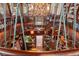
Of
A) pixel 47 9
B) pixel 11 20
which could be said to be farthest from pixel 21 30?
pixel 47 9

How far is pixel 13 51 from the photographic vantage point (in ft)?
8.93

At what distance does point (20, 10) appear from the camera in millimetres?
2709

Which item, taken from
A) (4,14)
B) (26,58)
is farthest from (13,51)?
(4,14)

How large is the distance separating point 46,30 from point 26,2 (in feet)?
1.02

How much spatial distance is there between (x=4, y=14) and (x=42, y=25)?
0.36 meters

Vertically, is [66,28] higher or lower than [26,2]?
lower

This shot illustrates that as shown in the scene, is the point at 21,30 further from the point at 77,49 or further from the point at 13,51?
the point at 77,49

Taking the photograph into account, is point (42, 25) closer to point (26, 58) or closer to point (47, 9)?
point (47, 9)

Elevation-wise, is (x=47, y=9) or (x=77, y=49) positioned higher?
(x=47, y=9)

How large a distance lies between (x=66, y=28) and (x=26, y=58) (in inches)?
18.1

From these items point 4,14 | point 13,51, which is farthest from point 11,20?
point 13,51

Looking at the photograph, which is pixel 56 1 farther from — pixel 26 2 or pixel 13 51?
pixel 13 51

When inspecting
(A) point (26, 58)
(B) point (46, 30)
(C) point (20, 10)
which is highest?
(C) point (20, 10)

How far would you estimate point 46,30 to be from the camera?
2.71 metres
